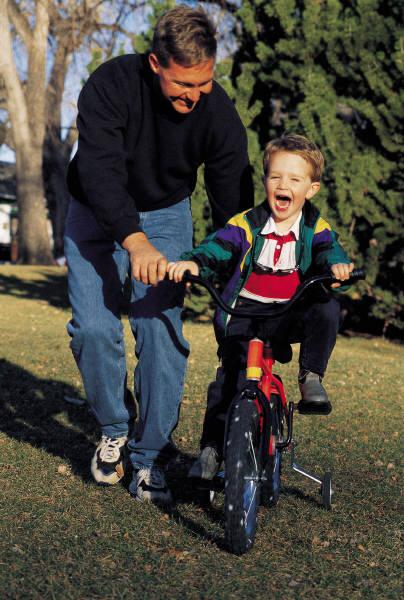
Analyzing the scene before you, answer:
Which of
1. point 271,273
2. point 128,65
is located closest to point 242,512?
point 271,273

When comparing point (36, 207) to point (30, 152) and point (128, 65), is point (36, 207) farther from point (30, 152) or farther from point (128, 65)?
point (128, 65)

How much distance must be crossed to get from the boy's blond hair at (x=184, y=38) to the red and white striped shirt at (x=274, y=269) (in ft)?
2.53

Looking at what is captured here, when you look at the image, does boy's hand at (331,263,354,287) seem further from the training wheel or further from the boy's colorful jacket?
the training wheel

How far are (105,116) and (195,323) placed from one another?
8.67 meters

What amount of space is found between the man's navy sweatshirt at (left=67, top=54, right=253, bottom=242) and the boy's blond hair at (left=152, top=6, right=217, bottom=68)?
314mm

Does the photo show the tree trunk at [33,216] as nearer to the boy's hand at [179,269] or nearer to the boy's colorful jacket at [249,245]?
the boy's colorful jacket at [249,245]

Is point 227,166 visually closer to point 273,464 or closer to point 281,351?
point 281,351

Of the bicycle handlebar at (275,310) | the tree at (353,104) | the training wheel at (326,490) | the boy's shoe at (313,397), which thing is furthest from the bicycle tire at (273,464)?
the tree at (353,104)

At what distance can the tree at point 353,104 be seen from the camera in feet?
35.2

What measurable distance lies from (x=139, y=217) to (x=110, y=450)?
114cm

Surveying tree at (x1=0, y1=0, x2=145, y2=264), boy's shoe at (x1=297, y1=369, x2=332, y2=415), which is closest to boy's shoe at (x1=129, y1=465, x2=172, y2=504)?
boy's shoe at (x1=297, y1=369, x2=332, y2=415)

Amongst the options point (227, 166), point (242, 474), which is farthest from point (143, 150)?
point (242, 474)

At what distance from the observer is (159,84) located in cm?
405

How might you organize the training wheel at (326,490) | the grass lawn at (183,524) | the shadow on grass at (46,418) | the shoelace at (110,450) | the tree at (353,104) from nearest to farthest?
the grass lawn at (183,524)
the training wheel at (326,490)
the shoelace at (110,450)
the shadow on grass at (46,418)
the tree at (353,104)
